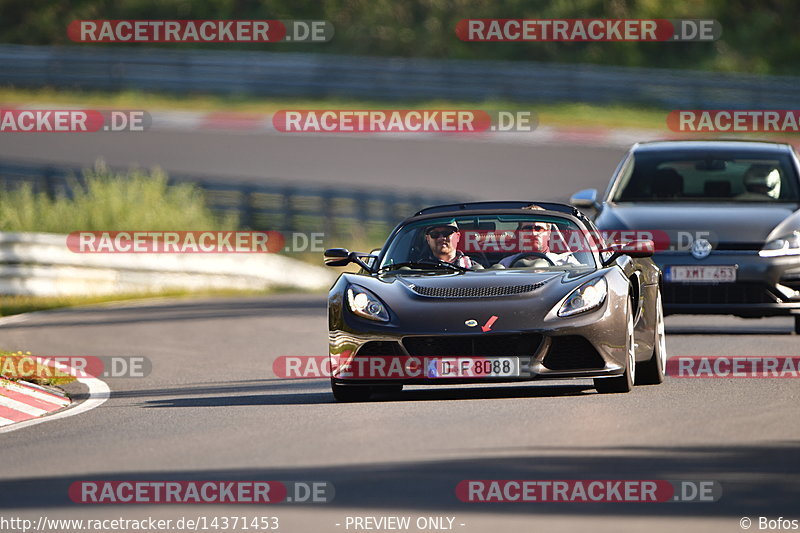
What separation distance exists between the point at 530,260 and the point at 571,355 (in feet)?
3.70

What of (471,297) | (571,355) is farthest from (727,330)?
(471,297)

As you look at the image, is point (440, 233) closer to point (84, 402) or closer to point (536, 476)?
point (84, 402)

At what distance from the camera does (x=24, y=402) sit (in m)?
11.6

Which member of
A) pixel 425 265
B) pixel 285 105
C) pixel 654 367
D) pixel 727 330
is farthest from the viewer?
pixel 285 105

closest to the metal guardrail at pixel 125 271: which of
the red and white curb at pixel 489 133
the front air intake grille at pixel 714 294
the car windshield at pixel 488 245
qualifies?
the front air intake grille at pixel 714 294

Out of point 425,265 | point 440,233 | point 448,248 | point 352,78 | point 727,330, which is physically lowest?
point 727,330

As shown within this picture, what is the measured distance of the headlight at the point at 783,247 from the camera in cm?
1513

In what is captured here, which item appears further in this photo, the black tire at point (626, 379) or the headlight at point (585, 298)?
the black tire at point (626, 379)

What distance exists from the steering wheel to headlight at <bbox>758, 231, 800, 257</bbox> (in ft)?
13.6

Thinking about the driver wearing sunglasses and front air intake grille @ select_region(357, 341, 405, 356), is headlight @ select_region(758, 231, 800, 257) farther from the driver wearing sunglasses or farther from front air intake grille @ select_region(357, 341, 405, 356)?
front air intake grille @ select_region(357, 341, 405, 356)

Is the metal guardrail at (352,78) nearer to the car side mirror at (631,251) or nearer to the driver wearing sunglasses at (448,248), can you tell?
the car side mirror at (631,251)

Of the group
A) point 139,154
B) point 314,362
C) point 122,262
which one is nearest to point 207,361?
point 314,362

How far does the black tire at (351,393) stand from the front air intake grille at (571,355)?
128 centimetres

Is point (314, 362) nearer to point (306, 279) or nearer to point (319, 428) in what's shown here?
point (319, 428)
